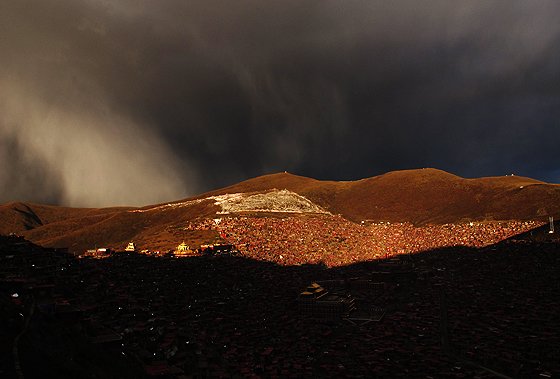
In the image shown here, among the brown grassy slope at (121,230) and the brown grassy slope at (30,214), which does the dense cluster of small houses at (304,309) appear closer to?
the brown grassy slope at (121,230)

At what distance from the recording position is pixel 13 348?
639 inches

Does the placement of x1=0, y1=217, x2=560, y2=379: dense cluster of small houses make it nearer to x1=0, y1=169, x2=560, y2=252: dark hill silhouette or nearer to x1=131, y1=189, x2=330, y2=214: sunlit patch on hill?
x1=0, y1=169, x2=560, y2=252: dark hill silhouette

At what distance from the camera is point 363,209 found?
13450 cm

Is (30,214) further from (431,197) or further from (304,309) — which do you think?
(431,197)

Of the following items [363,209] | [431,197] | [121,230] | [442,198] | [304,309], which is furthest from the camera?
[363,209]

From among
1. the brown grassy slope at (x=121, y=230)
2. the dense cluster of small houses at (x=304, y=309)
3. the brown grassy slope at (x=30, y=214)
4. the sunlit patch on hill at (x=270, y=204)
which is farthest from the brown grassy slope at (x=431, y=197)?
the brown grassy slope at (x=30, y=214)

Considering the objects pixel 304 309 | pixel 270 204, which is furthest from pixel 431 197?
pixel 304 309

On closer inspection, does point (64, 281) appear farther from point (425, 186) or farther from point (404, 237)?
point (425, 186)

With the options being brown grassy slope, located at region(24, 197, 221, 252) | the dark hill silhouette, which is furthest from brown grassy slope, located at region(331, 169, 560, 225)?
brown grassy slope, located at region(24, 197, 221, 252)

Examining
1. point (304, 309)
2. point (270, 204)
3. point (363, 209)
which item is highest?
point (270, 204)

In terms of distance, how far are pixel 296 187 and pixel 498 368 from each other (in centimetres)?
14909

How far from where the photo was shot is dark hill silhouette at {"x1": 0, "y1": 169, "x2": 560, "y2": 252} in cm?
9506

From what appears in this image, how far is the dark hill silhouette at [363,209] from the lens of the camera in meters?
95.1

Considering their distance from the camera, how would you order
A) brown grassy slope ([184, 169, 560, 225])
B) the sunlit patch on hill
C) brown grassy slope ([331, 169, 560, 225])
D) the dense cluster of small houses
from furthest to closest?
the sunlit patch on hill → brown grassy slope ([184, 169, 560, 225]) → brown grassy slope ([331, 169, 560, 225]) → the dense cluster of small houses
